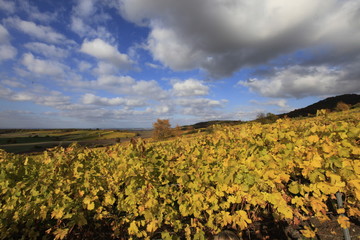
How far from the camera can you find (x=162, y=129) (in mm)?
72375

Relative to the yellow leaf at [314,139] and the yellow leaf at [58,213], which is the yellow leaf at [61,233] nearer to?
the yellow leaf at [58,213]

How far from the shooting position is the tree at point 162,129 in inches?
2706

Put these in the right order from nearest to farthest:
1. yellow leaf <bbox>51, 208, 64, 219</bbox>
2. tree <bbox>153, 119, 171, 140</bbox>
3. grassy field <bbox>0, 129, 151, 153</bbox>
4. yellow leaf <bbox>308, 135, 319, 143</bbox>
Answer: yellow leaf <bbox>308, 135, 319, 143</bbox>, yellow leaf <bbox>51, 208, 64, 219</bbox>, grassy field <bbox>0, 129, 151, 153</bbox>, tree <bbox>153, 119, 171, 140</bbox>

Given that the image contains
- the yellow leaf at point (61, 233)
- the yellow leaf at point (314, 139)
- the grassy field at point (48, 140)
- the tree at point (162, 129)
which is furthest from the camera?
the tree at point (162, 129)

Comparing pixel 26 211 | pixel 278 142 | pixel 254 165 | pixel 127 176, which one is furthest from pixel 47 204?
pixel 278 142

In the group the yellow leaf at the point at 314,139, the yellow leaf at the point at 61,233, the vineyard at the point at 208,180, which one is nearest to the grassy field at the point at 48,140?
the vineyard at the point at 208,180

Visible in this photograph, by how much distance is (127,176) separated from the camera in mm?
3545

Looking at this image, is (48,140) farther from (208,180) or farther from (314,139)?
(314,139)

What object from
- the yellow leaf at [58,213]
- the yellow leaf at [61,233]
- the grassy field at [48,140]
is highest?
the yellow leaf at [58,213]

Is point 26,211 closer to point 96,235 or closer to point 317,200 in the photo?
point 96,235

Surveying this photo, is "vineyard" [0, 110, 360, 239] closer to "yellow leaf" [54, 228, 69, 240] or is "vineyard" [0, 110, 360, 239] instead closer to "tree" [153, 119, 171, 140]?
"yellow leaf" [54, 228, 69, 240]

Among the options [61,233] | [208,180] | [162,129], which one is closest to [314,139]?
[208,180]

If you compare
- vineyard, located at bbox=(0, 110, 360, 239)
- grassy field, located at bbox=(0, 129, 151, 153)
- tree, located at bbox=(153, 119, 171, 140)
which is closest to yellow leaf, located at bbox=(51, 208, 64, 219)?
vineyard, located at bbox=(0, 110, 360, 239)

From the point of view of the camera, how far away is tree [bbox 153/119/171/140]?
68725 millimetres
